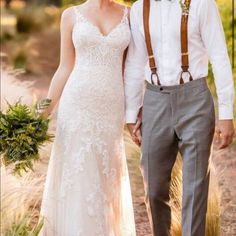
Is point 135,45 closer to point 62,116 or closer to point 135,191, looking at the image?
point 62,116

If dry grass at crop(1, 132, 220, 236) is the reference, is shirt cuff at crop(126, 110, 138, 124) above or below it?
above

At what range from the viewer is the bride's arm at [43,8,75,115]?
4.93 metres

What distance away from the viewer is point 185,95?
14.6 ft

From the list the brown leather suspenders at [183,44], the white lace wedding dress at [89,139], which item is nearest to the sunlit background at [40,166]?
the white lace wedding dress at [89,139]

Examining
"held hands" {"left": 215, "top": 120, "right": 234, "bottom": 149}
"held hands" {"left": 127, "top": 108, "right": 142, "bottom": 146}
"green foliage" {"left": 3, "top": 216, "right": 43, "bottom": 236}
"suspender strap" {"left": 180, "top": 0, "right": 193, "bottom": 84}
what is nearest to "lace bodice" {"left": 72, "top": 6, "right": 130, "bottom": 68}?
"held hands" {"left": 127, "top": 108, "right": 142, "bottom": 146}

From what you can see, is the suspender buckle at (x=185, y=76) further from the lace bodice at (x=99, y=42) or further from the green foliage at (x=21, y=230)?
the green foliage at (x=21, y=230)

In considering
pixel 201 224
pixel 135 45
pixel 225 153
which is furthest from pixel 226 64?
pixel 225 153

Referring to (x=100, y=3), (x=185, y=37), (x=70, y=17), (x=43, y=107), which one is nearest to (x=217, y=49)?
(x=185, y=37)

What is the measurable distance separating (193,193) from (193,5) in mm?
1024

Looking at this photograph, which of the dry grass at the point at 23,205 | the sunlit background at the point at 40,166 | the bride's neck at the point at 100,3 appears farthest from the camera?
the sunlit background at the point at 40,166

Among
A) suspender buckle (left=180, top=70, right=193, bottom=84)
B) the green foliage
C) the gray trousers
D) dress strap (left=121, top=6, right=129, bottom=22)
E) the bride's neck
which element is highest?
the bride's neck

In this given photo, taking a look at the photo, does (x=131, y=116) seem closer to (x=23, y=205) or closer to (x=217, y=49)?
(x=217, y=49)

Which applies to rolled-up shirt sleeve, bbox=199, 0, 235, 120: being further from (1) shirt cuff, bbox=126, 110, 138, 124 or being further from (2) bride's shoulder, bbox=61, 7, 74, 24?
(2) bride's shoulder, bbox=61, 7, 74, 24

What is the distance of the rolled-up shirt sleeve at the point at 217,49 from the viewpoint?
4426 mm
